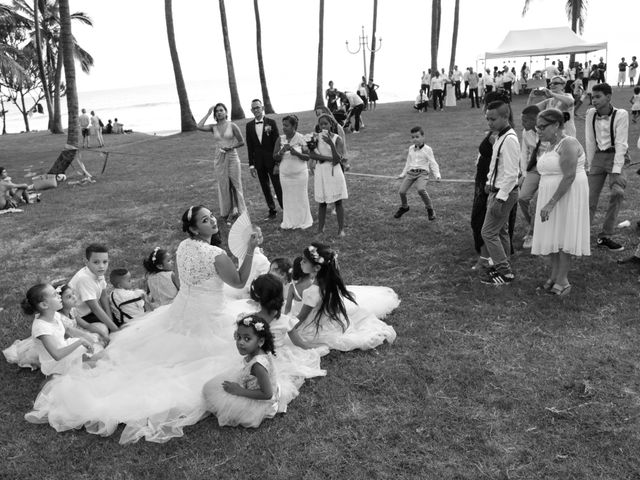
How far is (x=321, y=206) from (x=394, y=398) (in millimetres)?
4641

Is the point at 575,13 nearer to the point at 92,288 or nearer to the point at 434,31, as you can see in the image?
the point at 434,31

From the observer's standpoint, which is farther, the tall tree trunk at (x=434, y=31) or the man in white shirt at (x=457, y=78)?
the man in white shirt at (x=457, y=78)

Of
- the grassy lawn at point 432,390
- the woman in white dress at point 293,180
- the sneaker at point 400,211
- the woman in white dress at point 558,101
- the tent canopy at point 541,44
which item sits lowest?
the grassy lawn at point 432,390

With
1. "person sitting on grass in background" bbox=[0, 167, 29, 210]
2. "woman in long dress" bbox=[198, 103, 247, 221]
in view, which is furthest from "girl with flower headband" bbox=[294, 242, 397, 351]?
"person sitting on grass in background" bbox=[0, 167, 29, 210]

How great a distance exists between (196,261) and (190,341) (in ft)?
2.40

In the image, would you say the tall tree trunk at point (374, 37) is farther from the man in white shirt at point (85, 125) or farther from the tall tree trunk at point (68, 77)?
the tall tree trunk at point (68, 77)

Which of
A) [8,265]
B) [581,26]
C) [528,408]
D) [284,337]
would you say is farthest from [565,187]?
[581,26]

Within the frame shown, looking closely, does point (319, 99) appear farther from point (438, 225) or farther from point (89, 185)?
point (438, 225)

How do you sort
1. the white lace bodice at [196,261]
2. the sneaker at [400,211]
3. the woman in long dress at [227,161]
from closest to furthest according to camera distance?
1. the white lace bodice at [196,261]
2. the sneaker at [400,211]
3. the woman in long dress at [227,161]

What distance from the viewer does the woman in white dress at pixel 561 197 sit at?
5.47 m

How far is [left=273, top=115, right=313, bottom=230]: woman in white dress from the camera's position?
855cm

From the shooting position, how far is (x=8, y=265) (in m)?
8.30

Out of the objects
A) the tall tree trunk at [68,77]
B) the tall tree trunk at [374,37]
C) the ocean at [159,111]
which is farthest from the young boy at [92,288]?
the tall tree trunk at [374,37]

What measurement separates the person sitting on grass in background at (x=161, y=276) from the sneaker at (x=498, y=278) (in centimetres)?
368
